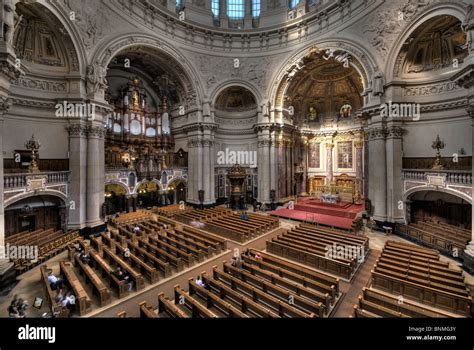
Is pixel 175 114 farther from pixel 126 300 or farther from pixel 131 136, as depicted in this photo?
pixel 126 300

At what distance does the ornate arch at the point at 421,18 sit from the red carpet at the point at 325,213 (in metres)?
9.62

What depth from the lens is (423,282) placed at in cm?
656

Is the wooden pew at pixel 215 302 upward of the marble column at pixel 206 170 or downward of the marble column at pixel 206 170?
downward

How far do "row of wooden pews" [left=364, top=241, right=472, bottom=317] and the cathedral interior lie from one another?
53 millimetres

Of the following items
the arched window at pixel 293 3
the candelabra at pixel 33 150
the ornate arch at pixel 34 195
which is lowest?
the ornate arch at pixel 34 195

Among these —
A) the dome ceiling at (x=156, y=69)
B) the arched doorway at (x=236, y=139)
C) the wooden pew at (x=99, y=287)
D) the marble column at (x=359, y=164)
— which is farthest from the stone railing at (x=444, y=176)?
the dome ceiling at (x=156, y=69)

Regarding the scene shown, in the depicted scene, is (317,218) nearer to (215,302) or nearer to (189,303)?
(215,302)

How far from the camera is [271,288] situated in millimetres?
6414

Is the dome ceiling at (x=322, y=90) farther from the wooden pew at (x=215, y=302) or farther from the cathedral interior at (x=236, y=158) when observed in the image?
the wooden pew at (x=215, y=302)

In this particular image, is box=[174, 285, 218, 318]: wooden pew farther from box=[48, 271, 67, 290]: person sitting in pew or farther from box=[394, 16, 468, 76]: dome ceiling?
box=[394, 16, 468, 76]: dome ceiling

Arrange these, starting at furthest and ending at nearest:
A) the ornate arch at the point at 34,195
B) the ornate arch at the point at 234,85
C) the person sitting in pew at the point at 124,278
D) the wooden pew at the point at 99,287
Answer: the ornate arch at the point at 234,85
the ornate arch at the point at 34,195
the person sitting in pew at the point at 124,278
the wooden pew at the point at 99,287

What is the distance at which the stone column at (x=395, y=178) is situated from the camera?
1337 centimetres

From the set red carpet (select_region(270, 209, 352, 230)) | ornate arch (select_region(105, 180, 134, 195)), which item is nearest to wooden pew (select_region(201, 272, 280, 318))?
red carpet (select_region(270, 209, 352, 230))

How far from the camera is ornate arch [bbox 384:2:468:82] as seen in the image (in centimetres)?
1002
